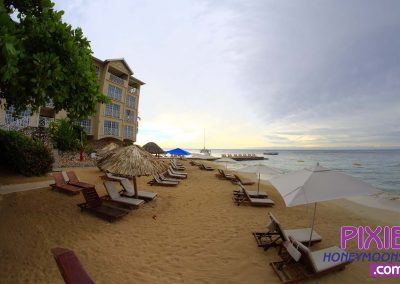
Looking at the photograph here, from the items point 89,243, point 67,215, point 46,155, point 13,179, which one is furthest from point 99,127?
point 89,243

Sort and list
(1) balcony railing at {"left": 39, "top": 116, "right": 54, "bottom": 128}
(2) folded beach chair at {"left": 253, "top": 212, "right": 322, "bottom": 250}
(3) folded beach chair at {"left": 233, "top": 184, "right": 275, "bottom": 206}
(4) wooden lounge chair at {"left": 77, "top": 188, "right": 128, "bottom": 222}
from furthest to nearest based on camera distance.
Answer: (1) balcony railing at {"left": 39, "top": 116, "right": 54, "bottom": 128}, (3) folded beach chair at {"left": 233, "top": 184, "right": 275, "bottom": 206}, (4) wooden lounge chair at {"left": 77, "top": 188, "right": 128, "bottom": 222}, (2) folded beach chair at {"left": 253, "top": 212, "right": 322, "bottom": 250}

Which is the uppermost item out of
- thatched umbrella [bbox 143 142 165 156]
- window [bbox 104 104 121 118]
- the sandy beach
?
window [bbox 104 104 121 118]

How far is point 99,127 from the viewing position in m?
31.2

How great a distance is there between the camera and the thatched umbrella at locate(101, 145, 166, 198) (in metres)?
8.46

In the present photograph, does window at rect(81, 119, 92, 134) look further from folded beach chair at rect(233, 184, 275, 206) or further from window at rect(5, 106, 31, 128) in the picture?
folded beach chair at rect(233, 184, 275, 206)

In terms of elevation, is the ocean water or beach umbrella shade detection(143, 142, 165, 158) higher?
beach umbrella shade detection(143, 142, 165, 158)

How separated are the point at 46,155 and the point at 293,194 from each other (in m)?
15.2

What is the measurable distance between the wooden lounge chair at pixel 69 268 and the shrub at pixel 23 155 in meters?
13.0

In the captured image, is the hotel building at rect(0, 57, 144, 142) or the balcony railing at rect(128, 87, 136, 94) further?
the balcony railing at rect(128, 87, 136, 94)

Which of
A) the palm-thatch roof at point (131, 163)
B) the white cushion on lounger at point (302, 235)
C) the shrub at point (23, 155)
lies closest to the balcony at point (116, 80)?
the shrub at point (23, 155)

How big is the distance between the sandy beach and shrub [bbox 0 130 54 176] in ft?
13.3

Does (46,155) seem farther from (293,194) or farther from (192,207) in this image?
(293,194)

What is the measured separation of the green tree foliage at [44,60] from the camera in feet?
13.3

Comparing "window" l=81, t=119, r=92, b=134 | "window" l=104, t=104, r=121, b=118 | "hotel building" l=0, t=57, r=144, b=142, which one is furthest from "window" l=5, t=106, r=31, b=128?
"window" l=104, t=104, r=121, b=118
